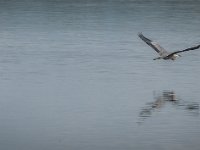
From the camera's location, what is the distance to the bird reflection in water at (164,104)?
24308 millimetres

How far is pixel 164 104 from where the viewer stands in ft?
82.0

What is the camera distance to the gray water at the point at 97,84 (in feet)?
71.9

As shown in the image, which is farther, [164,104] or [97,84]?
[97,84]

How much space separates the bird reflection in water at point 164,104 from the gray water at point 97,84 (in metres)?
0.02

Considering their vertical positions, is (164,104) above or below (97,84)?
above

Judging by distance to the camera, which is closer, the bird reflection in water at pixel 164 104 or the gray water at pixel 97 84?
the gray water at pixel 97 84

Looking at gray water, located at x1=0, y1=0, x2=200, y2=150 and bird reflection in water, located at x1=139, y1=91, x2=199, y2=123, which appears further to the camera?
bird reflection in water, located at x1=139, y1=91, x2=199, y2=123

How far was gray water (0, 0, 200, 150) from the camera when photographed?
21.9m

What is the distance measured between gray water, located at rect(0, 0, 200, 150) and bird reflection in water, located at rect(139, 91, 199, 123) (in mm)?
25

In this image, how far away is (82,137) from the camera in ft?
71.3

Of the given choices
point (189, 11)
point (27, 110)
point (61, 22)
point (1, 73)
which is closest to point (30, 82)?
point (1, 73)

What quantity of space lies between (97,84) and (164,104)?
3.13m

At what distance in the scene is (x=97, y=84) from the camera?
27.6 m

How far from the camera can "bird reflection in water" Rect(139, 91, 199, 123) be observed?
957 inches
